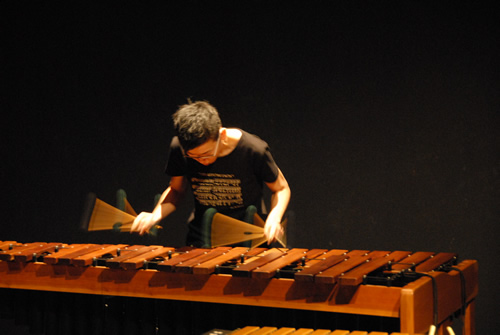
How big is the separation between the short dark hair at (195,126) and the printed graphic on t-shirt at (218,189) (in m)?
0.29

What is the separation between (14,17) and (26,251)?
8.99 feet

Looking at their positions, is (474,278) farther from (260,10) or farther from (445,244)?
(260,10)

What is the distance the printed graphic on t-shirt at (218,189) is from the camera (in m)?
3.04

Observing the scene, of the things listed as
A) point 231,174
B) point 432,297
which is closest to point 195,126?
point 231,174

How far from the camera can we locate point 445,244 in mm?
4090

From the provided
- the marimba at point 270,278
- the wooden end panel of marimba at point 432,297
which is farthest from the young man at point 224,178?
the wooden end panel of marimba at point 432,297

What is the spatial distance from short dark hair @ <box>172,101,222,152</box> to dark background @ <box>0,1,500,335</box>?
142cm

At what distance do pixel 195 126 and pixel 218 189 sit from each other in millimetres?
444

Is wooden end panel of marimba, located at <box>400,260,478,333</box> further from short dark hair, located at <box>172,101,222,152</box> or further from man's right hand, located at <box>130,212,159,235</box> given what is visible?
man's right hand, located at <box>130,212,159,235</box>

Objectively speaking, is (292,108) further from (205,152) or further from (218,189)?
(205,152)

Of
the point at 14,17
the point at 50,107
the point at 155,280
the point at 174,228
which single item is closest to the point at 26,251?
the point at 155,280

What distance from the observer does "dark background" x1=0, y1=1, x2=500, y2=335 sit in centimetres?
402

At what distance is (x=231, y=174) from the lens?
3033 millimetres

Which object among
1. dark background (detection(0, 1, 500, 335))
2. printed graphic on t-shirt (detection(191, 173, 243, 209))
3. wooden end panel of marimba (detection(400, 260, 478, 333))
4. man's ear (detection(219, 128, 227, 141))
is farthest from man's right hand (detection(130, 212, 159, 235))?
dark background (detection(0, 1, 500, 335))
